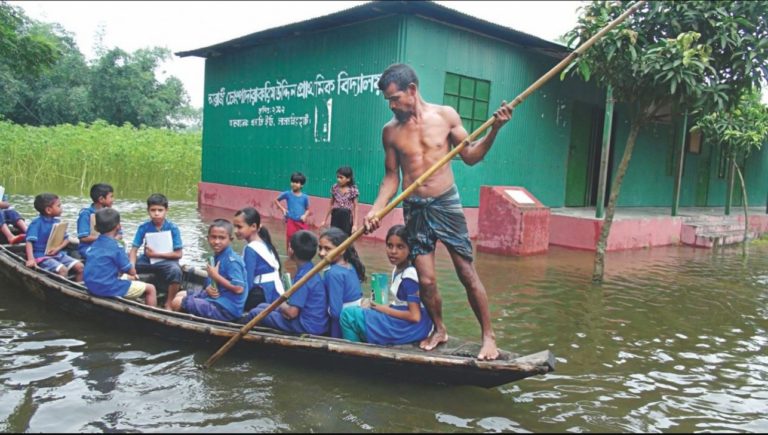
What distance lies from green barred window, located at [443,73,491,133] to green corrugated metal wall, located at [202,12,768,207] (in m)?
0.13

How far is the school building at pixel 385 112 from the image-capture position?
10.6m

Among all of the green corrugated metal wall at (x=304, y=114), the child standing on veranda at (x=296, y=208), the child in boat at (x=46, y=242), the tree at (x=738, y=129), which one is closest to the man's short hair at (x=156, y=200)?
the child in boat at (x=46, y=242)

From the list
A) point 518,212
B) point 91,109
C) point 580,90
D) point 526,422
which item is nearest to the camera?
point 526,422

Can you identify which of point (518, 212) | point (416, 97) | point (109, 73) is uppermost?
point (109, 73)

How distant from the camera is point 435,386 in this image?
13.2 feet

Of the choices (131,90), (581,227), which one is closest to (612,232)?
(581,227)

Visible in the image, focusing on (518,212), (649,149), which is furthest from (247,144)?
(649,149)

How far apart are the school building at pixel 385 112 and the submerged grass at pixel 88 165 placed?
11.2ft

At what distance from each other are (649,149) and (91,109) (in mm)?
24964

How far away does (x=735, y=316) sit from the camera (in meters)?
6.36

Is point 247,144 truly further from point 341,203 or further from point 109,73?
point 109,73

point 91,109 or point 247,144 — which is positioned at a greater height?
point 91,109

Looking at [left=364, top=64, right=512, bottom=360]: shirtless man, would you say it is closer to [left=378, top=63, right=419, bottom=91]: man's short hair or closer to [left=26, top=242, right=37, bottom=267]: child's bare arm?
[left=378, top=63, right=419, bottom=91]: man's short hair

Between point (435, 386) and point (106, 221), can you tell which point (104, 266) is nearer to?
point (106, 221)
